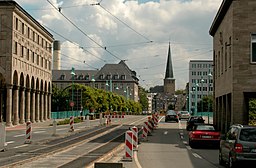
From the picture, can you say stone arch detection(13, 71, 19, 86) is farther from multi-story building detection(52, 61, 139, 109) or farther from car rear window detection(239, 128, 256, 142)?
multi-story building detection(52, 61, 139, 109)

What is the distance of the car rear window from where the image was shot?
17016mm

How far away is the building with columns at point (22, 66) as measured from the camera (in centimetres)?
6231

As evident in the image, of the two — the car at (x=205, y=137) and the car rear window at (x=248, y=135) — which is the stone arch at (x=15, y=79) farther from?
the car rear window at (x=248, y=135)

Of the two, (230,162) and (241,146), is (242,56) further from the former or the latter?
(241,146)

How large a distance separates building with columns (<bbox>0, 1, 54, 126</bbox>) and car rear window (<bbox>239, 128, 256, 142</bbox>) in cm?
4845

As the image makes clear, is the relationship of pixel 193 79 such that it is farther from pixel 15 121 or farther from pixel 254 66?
pixel 254 66

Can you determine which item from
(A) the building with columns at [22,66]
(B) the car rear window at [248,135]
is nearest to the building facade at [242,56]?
(B) the car rear window at [248,135]

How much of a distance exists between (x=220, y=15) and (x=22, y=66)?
3155 centimetres

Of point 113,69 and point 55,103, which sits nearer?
point 55,103

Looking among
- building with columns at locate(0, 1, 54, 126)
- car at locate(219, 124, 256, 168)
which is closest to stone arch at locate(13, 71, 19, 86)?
building with columns at locate(0, 1, 54, 126)

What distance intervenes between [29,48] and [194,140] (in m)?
47.5

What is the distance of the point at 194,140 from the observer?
1134 inches

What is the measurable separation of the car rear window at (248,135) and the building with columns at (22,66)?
4845 centimetres

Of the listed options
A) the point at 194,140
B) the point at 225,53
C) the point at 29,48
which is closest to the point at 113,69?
the point at 29,48
